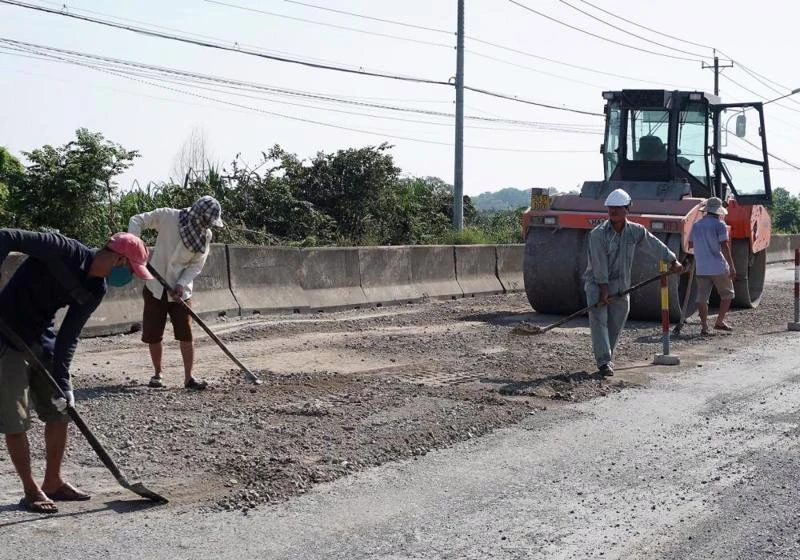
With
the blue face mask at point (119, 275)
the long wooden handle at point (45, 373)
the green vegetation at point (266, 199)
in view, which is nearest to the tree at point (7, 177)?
the green vegetation at point (266, 199)

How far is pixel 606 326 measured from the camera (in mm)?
10586

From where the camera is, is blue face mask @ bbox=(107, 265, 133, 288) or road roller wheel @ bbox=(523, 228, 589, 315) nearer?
blue face mask @ bbox=(107, 265, 133, 288)

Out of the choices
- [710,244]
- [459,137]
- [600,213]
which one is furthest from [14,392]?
[459,137]

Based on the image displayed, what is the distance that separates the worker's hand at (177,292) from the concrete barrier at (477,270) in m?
9.92

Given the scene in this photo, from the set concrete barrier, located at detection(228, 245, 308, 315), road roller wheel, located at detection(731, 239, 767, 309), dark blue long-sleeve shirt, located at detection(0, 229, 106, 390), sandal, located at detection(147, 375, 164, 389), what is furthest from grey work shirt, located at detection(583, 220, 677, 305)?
road roller wheel, located at detection(731, 239, 767, 309)

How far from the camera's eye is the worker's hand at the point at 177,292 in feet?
29.9

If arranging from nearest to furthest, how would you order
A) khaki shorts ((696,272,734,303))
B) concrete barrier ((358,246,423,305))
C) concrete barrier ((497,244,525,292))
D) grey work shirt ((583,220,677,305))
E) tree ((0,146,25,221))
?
grey work shirt ((583,220,677,305))
khaki shorts ((696,272,734,303))
tree ((0,146,25,221))
concrete barrier ((358,246,423,305))
concrete barrier ((497,244,525,292))

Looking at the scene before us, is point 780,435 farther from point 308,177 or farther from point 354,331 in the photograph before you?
point 308,177

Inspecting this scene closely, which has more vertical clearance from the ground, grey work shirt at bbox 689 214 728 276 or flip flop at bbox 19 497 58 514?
grey work shirt at bbox 689 214 728 276

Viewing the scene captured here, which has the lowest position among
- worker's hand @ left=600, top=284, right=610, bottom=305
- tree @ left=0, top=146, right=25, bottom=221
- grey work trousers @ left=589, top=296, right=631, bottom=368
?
grey work trousers @ left=589, top=296, right=631, bottom=368

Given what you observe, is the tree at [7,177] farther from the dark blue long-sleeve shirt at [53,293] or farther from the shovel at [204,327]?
the dark blue long-sleeve shirt at [53,293]

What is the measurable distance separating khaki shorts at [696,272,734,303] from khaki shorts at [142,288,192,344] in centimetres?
763

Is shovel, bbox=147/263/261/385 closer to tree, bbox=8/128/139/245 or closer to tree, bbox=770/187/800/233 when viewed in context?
tree, bbox=8/128/139/245

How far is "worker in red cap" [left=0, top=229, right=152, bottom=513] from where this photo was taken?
5711 mm
